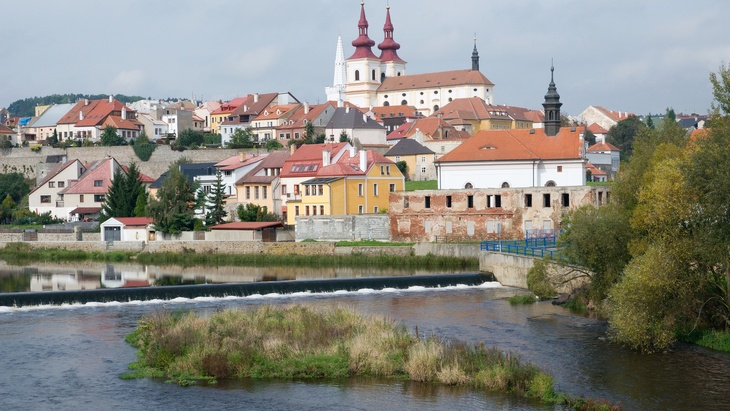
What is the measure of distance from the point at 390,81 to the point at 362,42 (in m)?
7.40

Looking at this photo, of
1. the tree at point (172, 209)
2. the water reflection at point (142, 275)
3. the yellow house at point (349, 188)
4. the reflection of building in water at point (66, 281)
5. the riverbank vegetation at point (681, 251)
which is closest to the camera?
the riverbank vegetation at point (681, 251)

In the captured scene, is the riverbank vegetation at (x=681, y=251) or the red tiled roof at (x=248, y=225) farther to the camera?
the red tiled roof at (x=248, y=225)

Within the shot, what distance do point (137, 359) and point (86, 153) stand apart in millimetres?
69918

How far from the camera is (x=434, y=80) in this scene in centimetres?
13025

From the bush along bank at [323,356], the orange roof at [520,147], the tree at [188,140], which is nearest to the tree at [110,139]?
the tree at [188,140]

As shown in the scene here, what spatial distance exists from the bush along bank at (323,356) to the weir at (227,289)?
10.8 meters

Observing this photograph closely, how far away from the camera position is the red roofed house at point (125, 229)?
60219 mm

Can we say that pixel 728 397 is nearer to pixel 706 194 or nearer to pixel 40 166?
pixel 706 194

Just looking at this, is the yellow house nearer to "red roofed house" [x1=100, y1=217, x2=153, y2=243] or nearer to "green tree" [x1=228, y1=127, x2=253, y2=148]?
"red roofed house" [x1=100, y1=217, x2=153, y2=243]

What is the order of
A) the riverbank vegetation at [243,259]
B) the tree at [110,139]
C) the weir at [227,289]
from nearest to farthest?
the weir at [227,289] → the riverbank vegetation at [243,259] → the tree at [110,139]

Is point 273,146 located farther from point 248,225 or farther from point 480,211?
point 480,211

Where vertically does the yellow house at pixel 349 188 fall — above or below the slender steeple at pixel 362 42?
below

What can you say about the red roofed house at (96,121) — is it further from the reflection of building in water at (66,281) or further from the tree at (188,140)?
the reflection of building in water at (66,281)

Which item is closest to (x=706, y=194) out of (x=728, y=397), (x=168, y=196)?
(x=728, y=397)
